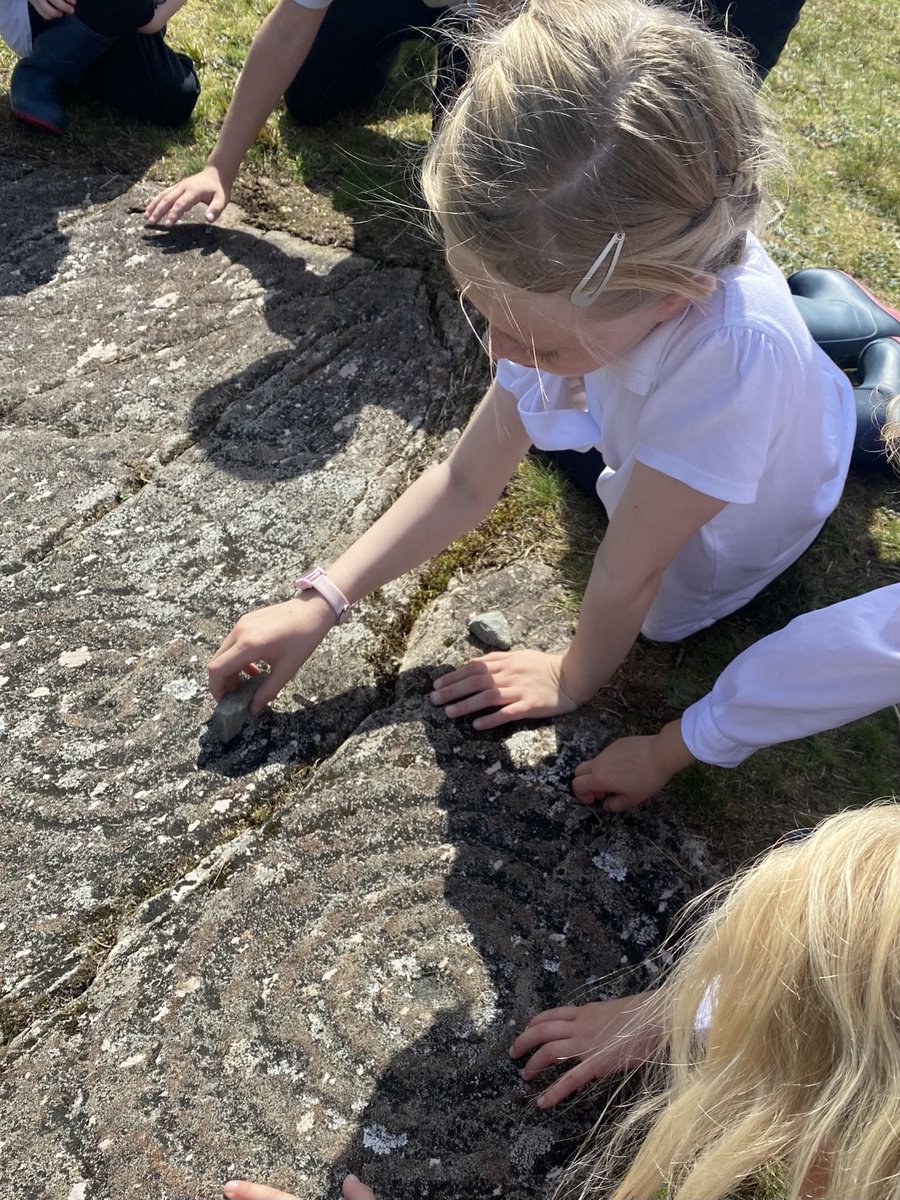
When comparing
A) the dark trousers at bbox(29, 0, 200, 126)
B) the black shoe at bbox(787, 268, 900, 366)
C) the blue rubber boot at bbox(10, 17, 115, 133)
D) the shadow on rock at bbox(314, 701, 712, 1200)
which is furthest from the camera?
the dark trousers at bbox(29, 0, 200, 126)

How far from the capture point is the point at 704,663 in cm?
222

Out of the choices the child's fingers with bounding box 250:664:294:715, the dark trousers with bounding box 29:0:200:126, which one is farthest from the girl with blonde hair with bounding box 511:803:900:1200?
the dark trousers with bounding box 29:0:200:126

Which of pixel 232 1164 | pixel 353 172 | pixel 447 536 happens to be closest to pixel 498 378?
pixel 447 536

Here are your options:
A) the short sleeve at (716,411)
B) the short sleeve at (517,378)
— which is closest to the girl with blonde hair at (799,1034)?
the short sleeve at (716,411)

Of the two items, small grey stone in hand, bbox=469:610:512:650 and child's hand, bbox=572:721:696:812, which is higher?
small grey stone in hand, bbox=469:610:512:650

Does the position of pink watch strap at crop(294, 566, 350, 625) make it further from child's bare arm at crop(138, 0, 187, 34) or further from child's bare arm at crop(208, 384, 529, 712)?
child's bare arm at crop(138, 0, 187, 34)

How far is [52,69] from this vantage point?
3328 millimetres

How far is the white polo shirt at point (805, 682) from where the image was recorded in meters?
1.68

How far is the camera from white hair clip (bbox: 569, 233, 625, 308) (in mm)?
1389

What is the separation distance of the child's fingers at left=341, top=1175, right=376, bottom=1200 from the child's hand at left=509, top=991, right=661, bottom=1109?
0.28 metres

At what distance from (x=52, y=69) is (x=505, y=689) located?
9.07 ft

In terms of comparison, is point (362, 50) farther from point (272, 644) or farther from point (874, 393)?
point (272, 644)

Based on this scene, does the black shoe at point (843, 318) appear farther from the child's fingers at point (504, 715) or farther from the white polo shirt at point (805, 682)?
the child's fingers at point (504, 715)

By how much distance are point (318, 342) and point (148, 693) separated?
111cm
